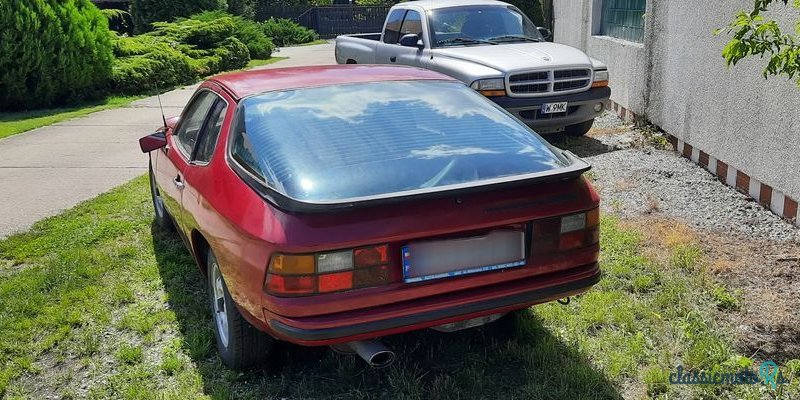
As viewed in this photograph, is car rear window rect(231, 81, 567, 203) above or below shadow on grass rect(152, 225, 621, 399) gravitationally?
above

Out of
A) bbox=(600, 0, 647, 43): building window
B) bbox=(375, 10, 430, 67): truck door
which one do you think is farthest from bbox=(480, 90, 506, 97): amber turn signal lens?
bbox=(600, 0, 647, 43): building window

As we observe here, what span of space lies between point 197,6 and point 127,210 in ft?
57.7

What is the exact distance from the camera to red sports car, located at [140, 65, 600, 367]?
2803mm

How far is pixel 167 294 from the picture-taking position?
4.55 m

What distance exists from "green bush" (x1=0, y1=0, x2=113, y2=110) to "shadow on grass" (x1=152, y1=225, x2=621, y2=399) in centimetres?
992

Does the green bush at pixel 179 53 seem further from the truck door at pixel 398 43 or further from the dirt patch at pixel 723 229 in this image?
the dirt patch at pixel 723 229

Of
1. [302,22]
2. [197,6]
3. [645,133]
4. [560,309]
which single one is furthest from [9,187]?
[302,22]

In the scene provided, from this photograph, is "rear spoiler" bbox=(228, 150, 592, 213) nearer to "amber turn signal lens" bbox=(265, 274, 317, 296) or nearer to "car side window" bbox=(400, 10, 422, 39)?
"amber turn signal lens" bbox=(265, 274, 317, 296)

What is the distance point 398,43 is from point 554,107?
10.1 feet

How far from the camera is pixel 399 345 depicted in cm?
373

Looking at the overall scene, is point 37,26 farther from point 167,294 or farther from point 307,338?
point 307,338

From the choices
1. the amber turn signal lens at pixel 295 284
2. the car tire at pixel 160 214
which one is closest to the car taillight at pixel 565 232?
the amber turn signal lens at pixel 295 284

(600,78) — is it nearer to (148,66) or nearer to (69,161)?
(69,161)

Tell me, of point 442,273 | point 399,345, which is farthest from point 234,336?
point 442,273
